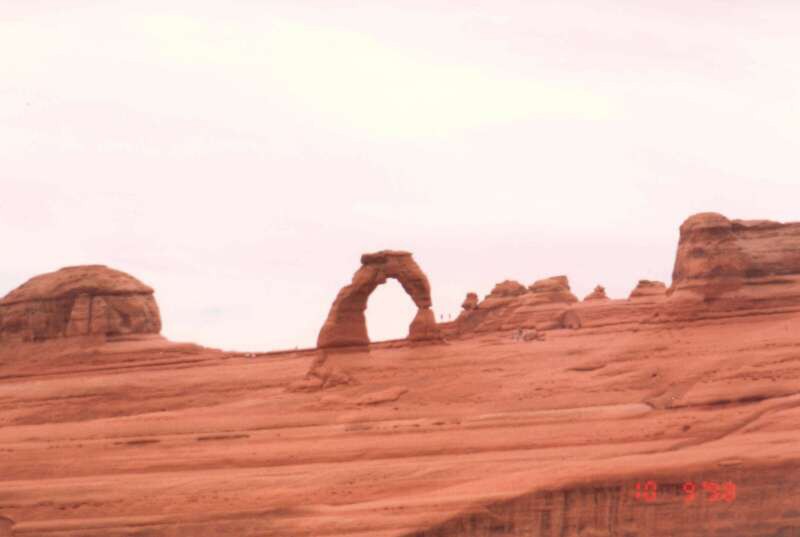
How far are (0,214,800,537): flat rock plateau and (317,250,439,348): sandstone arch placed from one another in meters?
0.11

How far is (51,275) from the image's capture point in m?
78.6

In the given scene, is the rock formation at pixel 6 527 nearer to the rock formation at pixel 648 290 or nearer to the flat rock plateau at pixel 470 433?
the flat rock plateau at pixel 470 433

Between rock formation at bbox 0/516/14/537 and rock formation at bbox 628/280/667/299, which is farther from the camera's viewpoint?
rock formation at bbox 628/280/667/299

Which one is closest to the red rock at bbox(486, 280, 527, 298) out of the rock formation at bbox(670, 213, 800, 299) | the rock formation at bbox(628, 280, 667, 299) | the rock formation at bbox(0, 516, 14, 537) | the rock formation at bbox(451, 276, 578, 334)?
the rock formation at bbox(451, 276, 578, 334)

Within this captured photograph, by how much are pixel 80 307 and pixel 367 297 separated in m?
15.4

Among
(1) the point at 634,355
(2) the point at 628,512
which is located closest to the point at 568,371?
(1) the point at 634,355

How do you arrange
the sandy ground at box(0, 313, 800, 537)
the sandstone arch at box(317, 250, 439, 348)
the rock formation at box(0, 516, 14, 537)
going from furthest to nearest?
the sandstone arch at box(317, 250, 439, 348) < the rock formation at box(0, 516, 14, 537) < the sandy ground at box(0, 313, 800, 537)

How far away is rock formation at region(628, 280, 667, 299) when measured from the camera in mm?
77062

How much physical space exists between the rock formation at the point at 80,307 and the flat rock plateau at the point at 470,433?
249 inches

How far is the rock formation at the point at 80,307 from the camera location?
3000 inches

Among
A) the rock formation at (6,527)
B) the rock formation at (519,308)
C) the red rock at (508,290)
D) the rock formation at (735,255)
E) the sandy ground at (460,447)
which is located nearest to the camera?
the sandy ground at (460,447)

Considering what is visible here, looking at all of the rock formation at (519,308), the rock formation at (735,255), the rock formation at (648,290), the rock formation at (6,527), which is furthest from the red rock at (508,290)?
the rock formation at (6,527)

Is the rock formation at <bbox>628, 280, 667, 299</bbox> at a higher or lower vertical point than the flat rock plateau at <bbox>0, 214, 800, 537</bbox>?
higher

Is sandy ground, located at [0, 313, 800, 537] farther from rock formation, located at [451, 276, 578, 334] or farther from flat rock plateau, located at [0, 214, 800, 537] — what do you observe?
rock formation, located at [451, 276, 578, 334]
